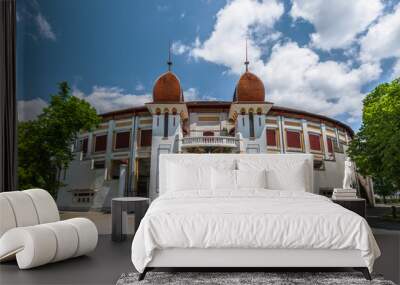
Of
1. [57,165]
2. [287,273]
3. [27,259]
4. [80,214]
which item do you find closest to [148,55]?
[57,165]

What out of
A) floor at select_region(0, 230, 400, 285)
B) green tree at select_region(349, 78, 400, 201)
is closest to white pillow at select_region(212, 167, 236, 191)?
floor at select_region(0, 230, 400, 285)

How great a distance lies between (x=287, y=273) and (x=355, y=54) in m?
4.21

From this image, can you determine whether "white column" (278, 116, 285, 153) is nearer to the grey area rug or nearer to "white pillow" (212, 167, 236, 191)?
"white pillow" (212, 167, 236, 191)

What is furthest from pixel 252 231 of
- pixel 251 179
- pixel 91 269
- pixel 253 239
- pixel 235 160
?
pixel 235 160

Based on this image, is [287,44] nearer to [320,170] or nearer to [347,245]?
[320,170]

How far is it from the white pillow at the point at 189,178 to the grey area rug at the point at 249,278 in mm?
1557

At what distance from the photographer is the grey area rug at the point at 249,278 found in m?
2.81

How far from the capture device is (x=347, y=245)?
110 inches

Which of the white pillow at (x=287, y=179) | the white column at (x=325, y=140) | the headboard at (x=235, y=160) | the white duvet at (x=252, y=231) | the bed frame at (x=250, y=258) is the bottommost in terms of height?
the bed frame at (x=250, y=258)

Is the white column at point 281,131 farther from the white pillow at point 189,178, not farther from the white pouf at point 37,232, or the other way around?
the white pouf at point 37,232

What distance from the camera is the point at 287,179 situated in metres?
4.58

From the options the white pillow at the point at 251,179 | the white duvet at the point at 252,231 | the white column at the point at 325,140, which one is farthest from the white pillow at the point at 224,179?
the white column at the point at 325,140

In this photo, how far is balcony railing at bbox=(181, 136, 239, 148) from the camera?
234 inches

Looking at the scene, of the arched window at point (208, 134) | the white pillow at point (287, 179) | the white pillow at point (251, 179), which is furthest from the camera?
the arched window at point (208, 134)
